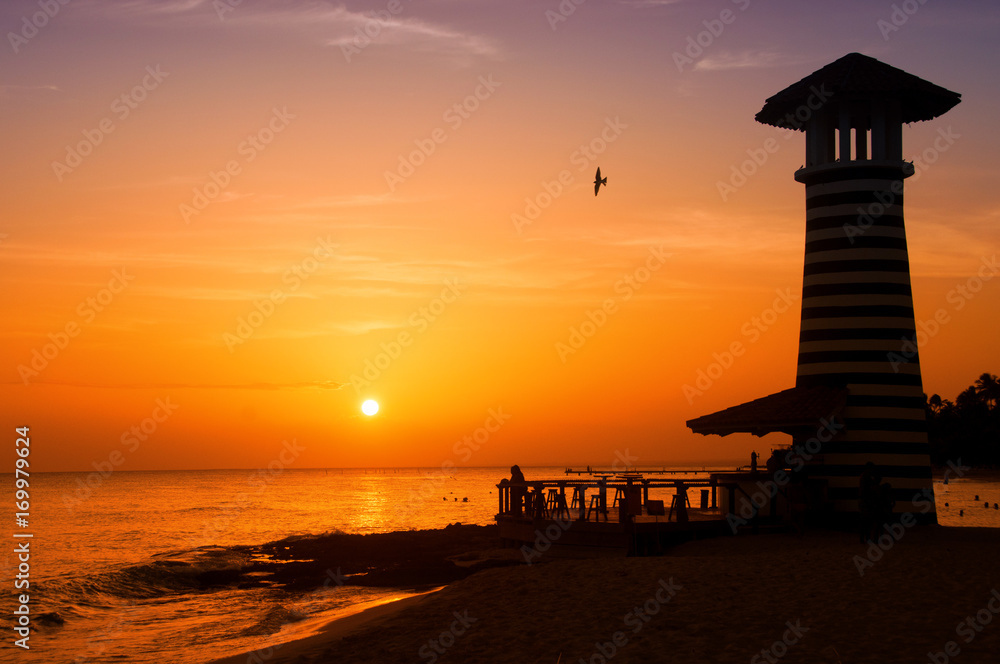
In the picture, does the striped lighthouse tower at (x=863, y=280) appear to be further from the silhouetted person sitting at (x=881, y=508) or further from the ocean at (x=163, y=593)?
the ocean at (x=163, y=593)

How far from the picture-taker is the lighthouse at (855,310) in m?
25.1

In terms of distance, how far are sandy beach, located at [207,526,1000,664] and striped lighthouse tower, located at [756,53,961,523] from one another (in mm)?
4090

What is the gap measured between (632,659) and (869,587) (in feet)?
17.4

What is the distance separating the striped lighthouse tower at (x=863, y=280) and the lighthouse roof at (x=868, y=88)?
4 cm

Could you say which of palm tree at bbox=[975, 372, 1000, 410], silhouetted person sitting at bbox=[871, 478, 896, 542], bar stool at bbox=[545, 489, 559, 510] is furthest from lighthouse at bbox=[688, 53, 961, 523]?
palm tree at bbox=[975, 372, 1000, 410]

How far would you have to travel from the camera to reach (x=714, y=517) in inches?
989

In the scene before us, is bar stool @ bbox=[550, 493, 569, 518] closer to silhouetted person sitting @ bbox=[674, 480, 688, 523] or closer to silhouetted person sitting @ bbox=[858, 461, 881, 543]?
silhouetted person sitting @ bbox=[674, 480, 688, 523]

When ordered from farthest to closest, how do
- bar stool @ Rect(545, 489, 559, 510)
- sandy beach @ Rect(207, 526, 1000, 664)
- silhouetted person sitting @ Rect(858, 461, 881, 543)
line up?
bar stool @ Rect(545, 489, 559, 510) < silhouetted person sitting @ Rect(858, 461, 881, 543) < sandy beach @ Rect(207, 526, 1000, 664)

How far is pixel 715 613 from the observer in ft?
48.2

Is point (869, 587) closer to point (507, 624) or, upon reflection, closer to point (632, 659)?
point (632, 659)

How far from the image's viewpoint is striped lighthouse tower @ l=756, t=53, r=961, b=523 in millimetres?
25188

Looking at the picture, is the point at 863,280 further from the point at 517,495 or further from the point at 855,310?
the point at 517,495

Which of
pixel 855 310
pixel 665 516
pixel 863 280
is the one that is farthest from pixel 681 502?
pixel 863 280

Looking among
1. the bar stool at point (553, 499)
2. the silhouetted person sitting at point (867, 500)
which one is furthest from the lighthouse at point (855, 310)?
the bar stool at point (553, 499)
